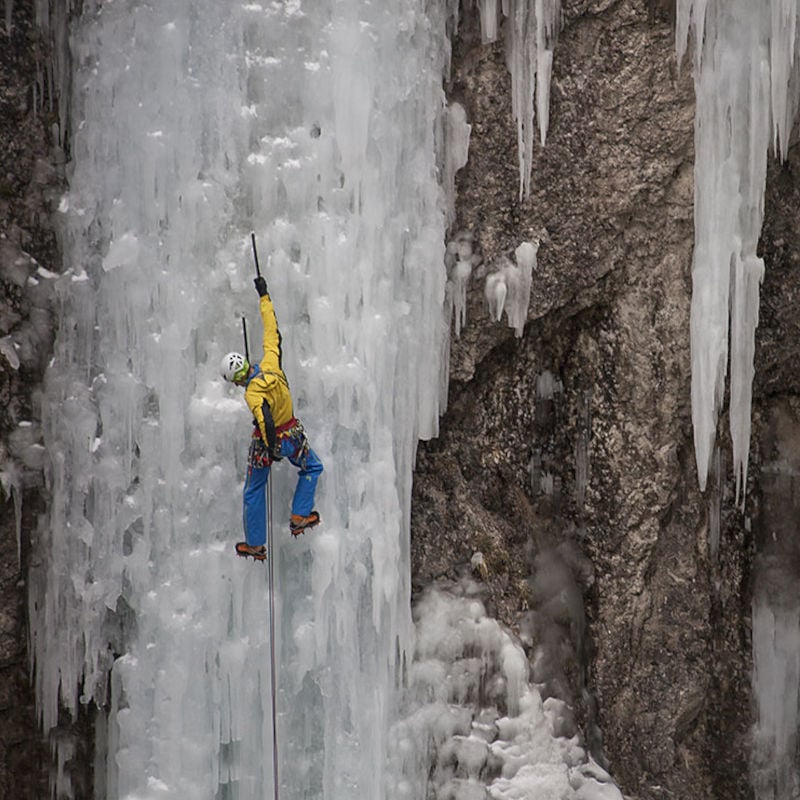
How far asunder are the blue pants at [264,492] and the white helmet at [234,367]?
46cm

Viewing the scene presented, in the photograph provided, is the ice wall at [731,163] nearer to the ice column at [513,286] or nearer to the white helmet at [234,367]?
the ice column at [513,286]

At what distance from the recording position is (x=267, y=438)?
19.6ft

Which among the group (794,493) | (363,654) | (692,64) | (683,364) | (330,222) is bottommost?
(363,654)

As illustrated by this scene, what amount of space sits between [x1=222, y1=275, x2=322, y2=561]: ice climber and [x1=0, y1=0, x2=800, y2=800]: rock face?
0.79m

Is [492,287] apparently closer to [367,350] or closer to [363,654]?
[367,350]

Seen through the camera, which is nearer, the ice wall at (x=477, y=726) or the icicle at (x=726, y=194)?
the icicle at (x=726, y=194)

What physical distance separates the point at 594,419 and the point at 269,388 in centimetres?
183

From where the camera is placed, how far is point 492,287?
670cm

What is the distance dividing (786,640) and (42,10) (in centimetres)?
503

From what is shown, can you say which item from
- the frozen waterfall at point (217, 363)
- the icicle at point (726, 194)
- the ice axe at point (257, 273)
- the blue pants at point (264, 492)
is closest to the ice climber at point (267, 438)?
the blue pants at point (264, 492)

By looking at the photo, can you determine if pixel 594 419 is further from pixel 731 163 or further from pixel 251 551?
pixel 251 551

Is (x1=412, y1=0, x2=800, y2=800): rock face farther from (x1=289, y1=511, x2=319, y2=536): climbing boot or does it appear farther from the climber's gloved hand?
the climber's gloved hand

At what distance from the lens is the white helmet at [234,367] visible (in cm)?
592

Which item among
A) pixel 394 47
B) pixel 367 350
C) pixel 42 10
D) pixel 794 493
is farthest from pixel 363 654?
pixel 42 10
